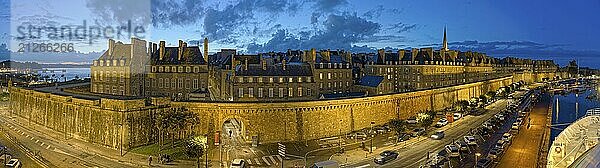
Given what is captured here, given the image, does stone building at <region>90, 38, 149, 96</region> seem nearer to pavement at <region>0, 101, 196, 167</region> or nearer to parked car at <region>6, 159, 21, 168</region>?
pavement at <region>0, 101, 196, 167</region>

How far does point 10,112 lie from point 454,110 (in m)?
47.7

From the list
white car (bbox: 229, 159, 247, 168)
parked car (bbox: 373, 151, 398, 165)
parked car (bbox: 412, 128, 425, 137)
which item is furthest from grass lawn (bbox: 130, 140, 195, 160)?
parked car (bbox: 412, 128, 425, 137)

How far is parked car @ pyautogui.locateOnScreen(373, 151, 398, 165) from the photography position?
26031 millimetres

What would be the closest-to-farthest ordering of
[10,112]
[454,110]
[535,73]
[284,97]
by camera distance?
[284,97]
[10,112]
[454,110]
[535,73]

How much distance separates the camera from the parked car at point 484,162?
24719mm

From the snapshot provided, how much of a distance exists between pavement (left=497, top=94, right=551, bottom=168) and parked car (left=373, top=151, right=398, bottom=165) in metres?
5.64

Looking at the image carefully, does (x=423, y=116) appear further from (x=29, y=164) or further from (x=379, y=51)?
(x=29, y=164)

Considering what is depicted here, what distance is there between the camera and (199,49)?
4294cm

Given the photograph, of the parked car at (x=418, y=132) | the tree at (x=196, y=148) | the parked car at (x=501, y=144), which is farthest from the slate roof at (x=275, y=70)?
the parked car at (x=501, y=144)

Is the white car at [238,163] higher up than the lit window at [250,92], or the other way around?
the lit window at [250,92]

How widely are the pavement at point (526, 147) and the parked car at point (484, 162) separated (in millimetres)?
556

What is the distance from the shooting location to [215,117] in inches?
1224

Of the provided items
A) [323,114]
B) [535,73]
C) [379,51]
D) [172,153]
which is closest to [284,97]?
[323,114]

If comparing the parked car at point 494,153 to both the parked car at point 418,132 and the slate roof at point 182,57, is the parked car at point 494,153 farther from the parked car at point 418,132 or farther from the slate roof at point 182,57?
the slate roof at point 182,57
